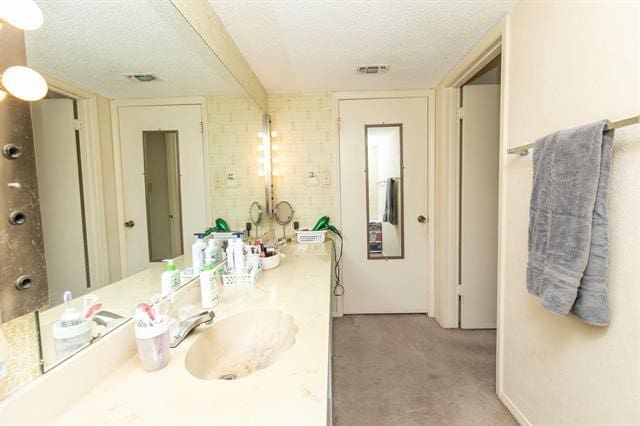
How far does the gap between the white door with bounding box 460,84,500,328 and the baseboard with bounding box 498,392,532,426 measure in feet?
2.99

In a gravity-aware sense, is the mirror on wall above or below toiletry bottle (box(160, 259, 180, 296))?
above

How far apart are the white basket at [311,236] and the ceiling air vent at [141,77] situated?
170 cm

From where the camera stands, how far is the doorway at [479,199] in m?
A: 2.39

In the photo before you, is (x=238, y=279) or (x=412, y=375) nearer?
(x=238, y=279)

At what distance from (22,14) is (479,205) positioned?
274cm

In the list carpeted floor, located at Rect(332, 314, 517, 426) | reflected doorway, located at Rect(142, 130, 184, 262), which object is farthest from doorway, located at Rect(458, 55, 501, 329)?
reflected doorway, located at Rect(142, 130, 184, 262)

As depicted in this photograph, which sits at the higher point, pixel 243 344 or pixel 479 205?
pixel 479 205

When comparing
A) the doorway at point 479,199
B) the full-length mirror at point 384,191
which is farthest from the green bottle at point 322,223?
the doorway at point 479,199

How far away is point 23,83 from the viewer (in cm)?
55

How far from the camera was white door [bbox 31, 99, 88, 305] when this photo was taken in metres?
0.62

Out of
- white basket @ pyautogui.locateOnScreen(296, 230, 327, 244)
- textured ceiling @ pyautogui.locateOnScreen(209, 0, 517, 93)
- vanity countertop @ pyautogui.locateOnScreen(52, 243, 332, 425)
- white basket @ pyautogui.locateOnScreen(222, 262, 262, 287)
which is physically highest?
textured ceiling @ pyautogui.locateOnScreen(209, 0, 517, 93)

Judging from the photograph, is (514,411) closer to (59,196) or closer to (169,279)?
(169,279)

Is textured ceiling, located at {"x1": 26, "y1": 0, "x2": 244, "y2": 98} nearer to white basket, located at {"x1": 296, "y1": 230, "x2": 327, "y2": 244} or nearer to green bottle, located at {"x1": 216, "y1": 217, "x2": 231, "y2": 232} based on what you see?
green bottle, located at {"x1": 216, "y1": 217, "x2": 231, "y2": 232}

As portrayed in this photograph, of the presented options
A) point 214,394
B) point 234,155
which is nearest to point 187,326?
point 214,394
